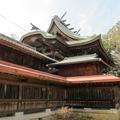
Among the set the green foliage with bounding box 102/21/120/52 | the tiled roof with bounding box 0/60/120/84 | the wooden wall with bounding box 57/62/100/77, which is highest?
the green foliage with bounding box 102/21/120/52

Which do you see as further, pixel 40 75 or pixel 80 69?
pixel 80 69

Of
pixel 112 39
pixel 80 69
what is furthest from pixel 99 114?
pixel 112 39

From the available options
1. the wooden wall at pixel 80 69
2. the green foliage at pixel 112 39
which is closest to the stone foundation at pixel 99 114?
the wooden wall at pixel 80 69

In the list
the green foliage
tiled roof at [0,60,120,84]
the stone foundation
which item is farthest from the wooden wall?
the green foliage

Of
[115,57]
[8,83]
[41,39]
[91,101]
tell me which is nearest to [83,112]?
[91,101]

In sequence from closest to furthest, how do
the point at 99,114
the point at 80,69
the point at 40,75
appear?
Result: the point at 40,75 → the point at 99,114 → the point at 80,69

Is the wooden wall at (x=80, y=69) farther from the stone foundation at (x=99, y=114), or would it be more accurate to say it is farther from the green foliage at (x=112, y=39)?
the green foliage at (x=112, y=39)

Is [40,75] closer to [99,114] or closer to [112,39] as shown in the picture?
[99,114]

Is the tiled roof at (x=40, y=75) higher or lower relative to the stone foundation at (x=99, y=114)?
higher

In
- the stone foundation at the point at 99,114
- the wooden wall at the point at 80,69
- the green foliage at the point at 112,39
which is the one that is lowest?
the stone foundation at the point at 99,114

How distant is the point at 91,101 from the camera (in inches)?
652

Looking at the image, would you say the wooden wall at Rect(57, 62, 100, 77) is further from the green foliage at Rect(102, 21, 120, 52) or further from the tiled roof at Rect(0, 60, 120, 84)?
the green foliage at Rect(102, 21, 120, 52)

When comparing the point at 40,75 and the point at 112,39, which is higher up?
the point at 112,39

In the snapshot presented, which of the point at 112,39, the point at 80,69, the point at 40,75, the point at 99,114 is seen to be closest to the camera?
the point at 40,75
